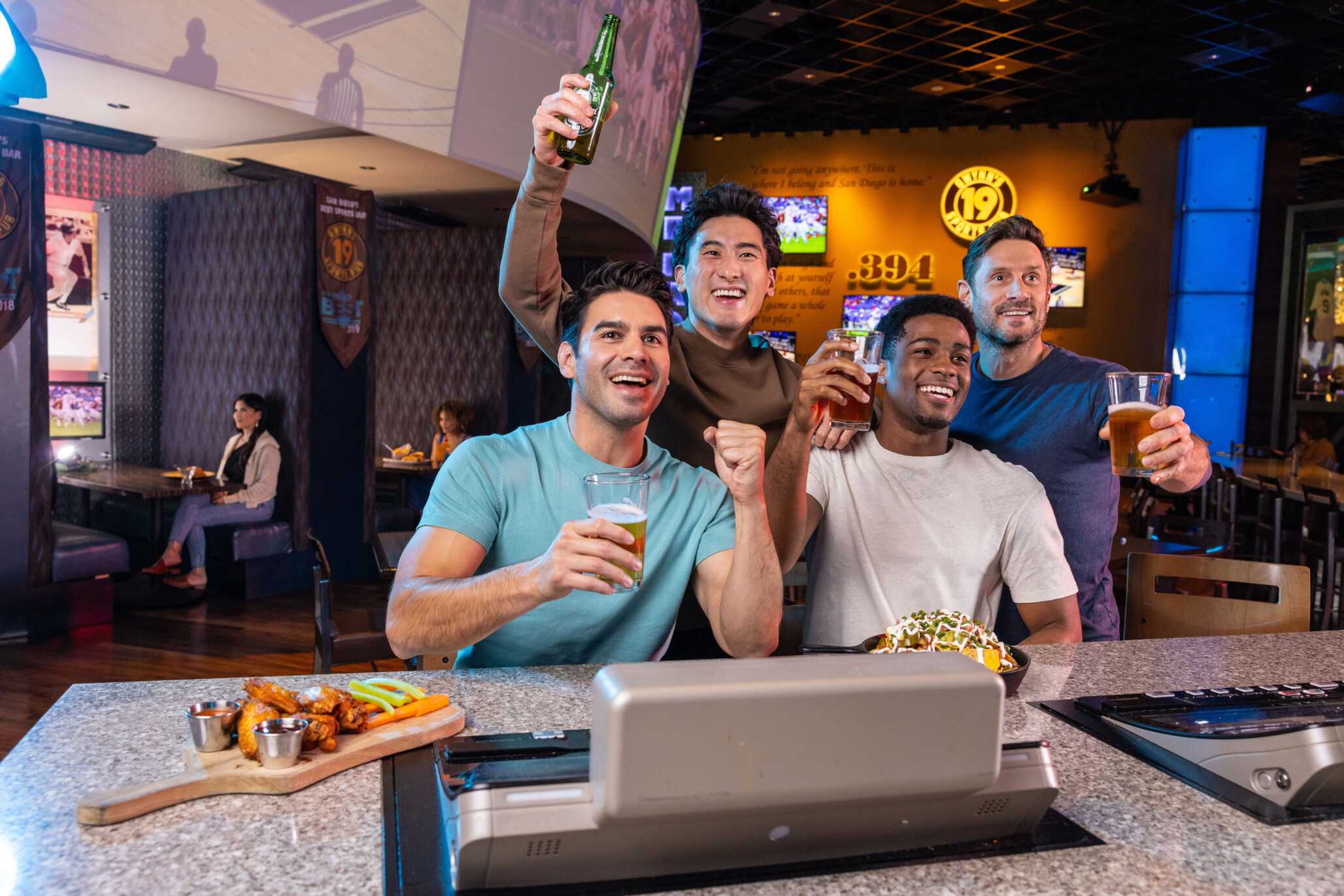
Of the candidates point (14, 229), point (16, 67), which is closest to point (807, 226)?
point (14, 229)

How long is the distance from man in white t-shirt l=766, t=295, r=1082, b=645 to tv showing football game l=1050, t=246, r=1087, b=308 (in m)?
9.28

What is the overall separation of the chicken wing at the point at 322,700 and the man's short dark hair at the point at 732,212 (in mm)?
1437

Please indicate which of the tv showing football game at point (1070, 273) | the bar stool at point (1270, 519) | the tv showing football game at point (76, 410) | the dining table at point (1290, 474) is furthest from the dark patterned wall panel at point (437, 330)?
the dining table at point (1290, 474)

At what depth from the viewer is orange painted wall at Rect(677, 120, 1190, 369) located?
1070 cm

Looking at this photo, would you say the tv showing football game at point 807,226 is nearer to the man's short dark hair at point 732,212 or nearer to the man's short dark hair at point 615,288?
the man's short dark hair at point 732,212

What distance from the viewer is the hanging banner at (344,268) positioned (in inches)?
269

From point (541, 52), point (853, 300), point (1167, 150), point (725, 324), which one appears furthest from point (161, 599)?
point (1167, 150)

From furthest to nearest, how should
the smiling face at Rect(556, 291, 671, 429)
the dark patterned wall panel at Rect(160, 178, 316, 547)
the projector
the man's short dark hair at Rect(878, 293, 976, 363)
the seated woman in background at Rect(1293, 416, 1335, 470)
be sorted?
the projector, the seated woman in background at Rect(1293, 416, 1335, 470), the dark patterned wall panel at Rect(160, 178, 316, 547), the man's short dark hair at Rect(878, 293, 976, 363), the smiling face at Rect(556, 291, 671, 429)

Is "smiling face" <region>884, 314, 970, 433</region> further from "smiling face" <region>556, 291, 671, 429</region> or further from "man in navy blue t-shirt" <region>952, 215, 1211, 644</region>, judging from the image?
"smiling face" <region>556, 291, 671, 429</region>

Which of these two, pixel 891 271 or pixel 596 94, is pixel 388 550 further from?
pixel 891 271

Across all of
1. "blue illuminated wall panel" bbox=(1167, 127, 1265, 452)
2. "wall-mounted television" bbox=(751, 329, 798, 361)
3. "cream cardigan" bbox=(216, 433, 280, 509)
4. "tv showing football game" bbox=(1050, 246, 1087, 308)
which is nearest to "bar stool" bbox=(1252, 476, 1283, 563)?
"blue illuminated wall panel" bbox=(1167, 127, 1265, 452)

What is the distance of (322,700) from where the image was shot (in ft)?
4.23

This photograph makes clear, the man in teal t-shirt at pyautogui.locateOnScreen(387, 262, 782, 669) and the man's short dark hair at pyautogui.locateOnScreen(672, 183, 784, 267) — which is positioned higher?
the man's short dark hair at pyautogui.locateOnScreen(672, 183, 784, 267)

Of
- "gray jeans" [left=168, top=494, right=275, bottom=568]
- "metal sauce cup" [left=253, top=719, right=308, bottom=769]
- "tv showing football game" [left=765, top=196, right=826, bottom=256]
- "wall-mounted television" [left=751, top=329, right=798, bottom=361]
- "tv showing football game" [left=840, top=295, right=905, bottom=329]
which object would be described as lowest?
"gray jeans" [left=168, top=494, right=275, bottom=568]
